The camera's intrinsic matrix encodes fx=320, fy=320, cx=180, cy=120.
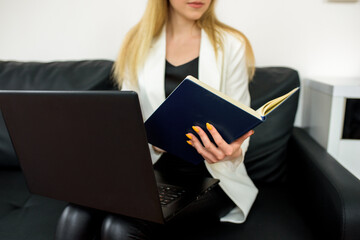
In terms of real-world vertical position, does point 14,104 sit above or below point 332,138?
above

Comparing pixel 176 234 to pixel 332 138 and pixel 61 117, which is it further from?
pixel 332 138

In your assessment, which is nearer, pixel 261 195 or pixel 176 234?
pixel 176 234

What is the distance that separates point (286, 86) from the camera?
1.24 metres

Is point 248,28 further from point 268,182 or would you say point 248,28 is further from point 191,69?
point 268,182

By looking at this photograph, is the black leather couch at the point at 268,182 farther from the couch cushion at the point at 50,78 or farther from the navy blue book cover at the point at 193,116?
the navy blue book cover at the point at 193,116

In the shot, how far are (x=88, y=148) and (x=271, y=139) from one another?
78cm

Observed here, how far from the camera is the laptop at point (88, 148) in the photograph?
574mm

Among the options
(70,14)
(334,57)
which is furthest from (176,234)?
(70,14)

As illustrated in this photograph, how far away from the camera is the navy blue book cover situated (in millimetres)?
610

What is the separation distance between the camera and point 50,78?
1.36 m

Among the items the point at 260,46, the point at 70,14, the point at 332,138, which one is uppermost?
the point at 70,14

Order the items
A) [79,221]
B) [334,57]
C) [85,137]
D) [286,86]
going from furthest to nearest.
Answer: [334,57] → [286,86] → [79,221] → [85,137]

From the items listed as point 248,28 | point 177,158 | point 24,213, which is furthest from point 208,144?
point 248,28

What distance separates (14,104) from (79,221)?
0.33m
